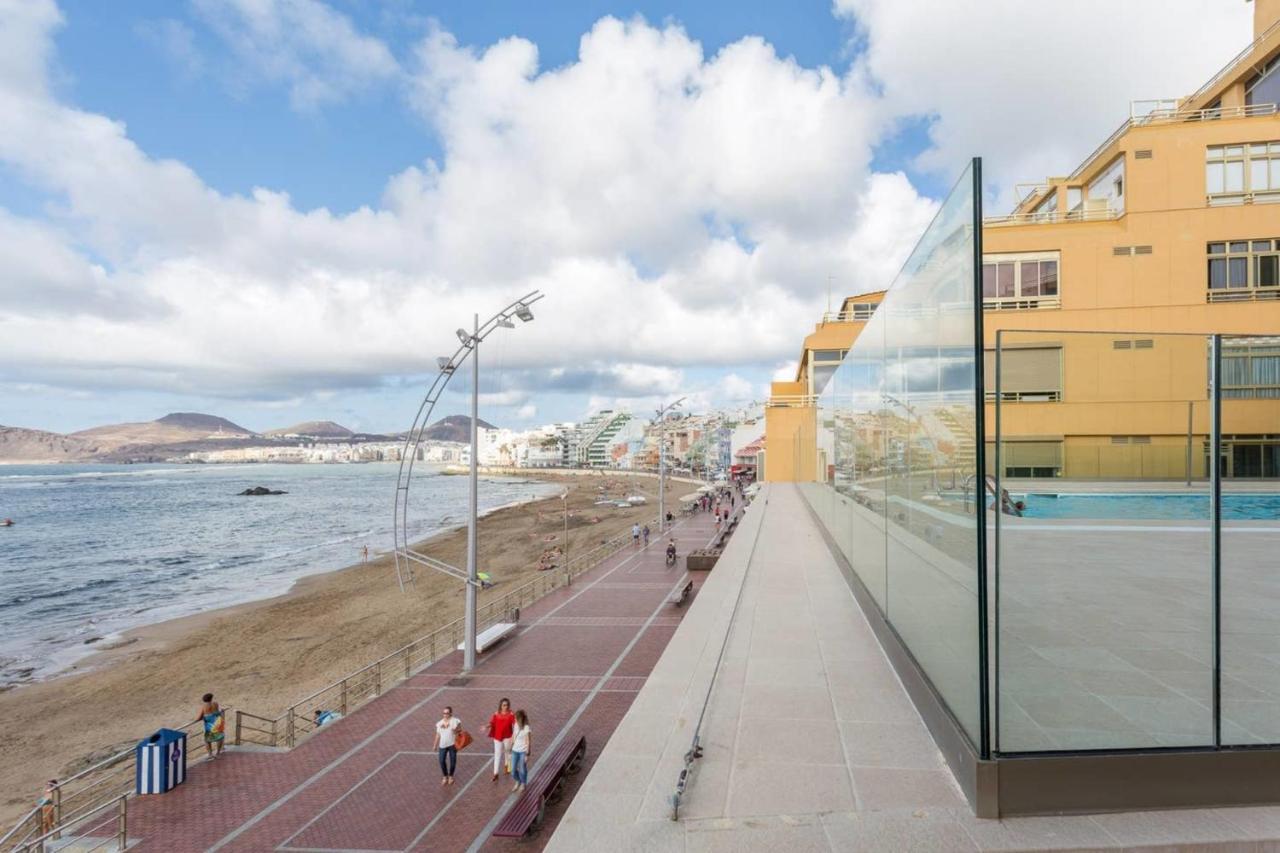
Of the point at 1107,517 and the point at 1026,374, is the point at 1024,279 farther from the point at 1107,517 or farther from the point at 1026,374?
the point at 1026,374

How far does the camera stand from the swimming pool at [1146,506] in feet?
17.5

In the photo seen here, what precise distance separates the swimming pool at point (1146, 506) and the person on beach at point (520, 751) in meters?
6.20

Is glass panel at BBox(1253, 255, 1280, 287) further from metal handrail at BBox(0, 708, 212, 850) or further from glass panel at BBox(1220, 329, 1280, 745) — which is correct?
metal handrail at BBox(0, 708, 212, 850)

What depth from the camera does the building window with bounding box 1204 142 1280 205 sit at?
69.2ft

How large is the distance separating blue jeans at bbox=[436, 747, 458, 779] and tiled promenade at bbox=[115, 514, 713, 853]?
198 millimetres

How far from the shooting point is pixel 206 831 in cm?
819

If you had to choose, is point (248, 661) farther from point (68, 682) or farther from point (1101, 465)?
point (1101, 465)

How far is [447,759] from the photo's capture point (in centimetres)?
902

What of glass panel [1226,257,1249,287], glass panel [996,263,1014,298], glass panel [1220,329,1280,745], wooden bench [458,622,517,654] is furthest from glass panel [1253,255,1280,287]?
wooden bench [458,622,517,654]

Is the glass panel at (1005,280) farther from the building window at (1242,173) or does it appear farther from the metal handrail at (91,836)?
the metal handrail at (91,836)

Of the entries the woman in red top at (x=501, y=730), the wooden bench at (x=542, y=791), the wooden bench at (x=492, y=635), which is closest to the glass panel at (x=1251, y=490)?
the wooden bench at (x=542, y=791)

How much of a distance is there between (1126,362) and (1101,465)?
1.74 metres

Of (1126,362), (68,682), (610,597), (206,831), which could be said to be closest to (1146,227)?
(610,597)

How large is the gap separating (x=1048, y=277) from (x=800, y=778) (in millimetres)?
23262
